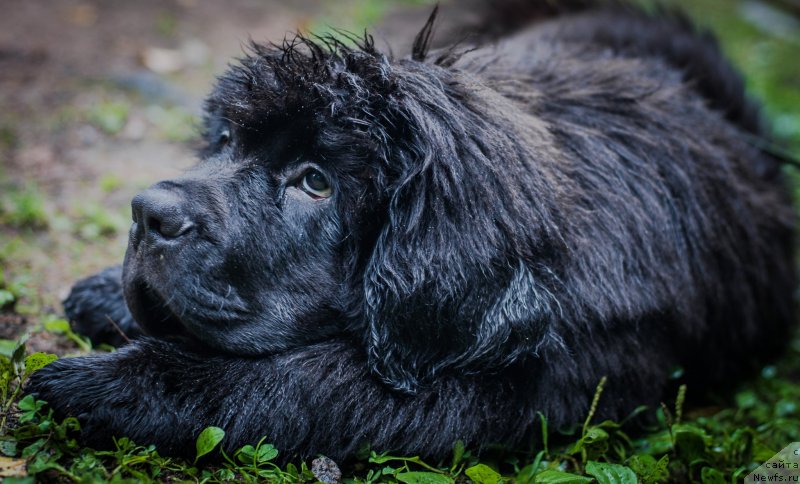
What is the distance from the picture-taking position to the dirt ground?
14.9 ft

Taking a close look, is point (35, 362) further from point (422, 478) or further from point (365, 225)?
point (422, 478)

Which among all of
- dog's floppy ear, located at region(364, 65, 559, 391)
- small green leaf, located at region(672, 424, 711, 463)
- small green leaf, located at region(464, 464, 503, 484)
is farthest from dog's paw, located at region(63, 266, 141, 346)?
small green leaf, located at region(672, 424, 711, 463)

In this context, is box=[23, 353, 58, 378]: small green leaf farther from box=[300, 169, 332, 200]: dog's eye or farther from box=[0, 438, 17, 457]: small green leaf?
box=[300, 169, 332, 200]: dog's eye

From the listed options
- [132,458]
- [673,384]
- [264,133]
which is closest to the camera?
[132,458]

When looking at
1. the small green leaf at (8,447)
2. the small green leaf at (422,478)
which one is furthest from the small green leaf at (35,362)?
the small green leaf at (422,478)

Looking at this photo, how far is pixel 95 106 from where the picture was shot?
641 centimetres

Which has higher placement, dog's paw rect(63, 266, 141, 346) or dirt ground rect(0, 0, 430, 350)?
dirt ground rect(0, 0, 430, 350)

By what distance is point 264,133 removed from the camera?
3227 millimetres

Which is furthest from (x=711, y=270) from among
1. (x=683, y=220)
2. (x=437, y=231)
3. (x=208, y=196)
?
(x=208, y=196)

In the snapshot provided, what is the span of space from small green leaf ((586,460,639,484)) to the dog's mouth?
6.03 feet

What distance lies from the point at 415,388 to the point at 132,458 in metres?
1.12

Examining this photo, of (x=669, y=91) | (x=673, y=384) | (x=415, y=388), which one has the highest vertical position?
(x=669, y=91)

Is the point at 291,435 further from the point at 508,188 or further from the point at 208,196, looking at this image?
the point at 508,188

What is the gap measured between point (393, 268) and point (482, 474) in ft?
2.88
